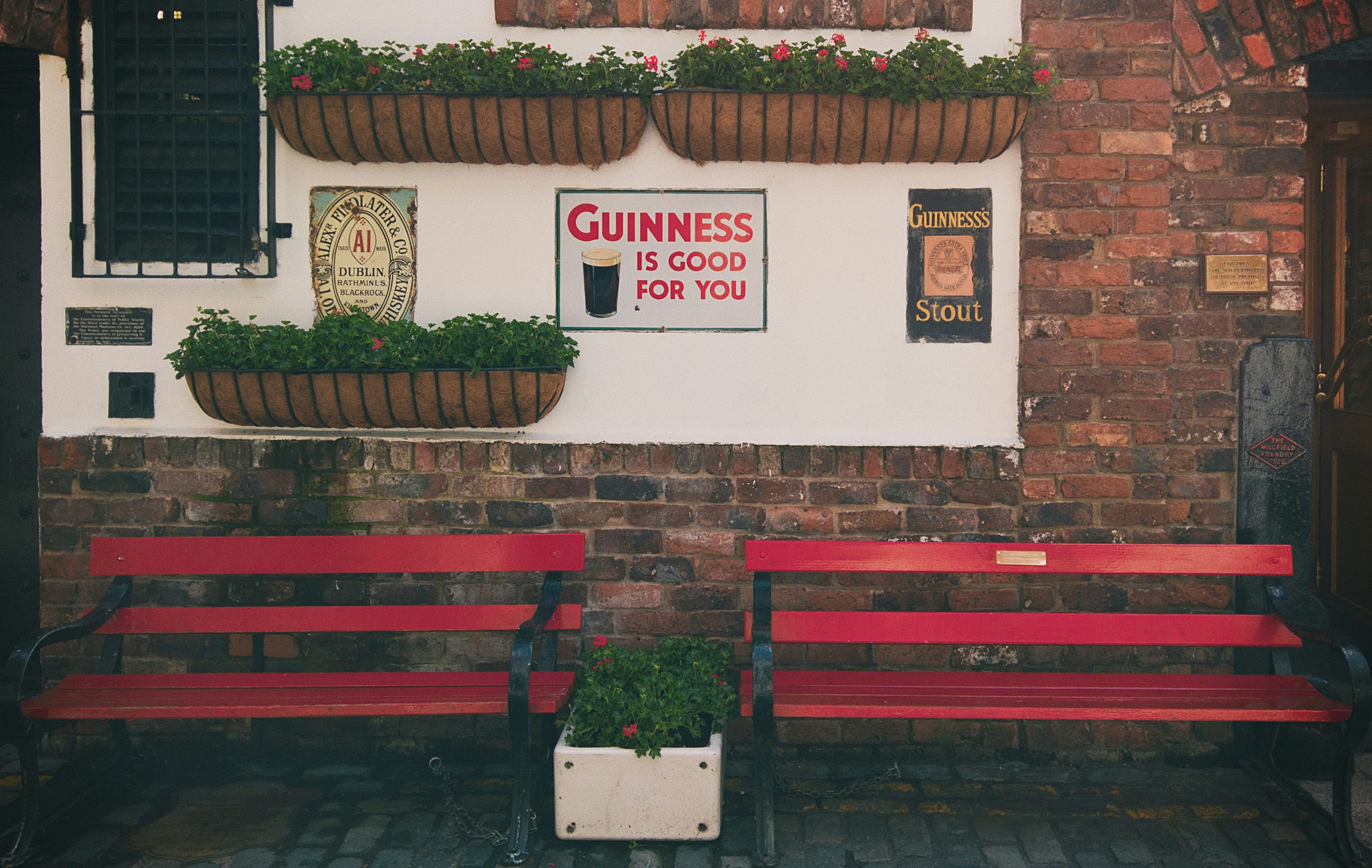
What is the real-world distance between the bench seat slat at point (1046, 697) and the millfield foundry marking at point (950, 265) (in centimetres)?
132

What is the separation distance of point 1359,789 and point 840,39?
336cm

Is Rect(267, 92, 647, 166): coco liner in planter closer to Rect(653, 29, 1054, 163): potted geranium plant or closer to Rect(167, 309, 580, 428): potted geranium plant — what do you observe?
Rect(653, 29, 1054, 163): potted geranium plant

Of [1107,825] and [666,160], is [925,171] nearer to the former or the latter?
[666,160]

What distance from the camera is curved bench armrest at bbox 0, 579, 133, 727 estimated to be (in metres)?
3.00

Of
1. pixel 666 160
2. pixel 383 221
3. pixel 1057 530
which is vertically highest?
pixel 666 160

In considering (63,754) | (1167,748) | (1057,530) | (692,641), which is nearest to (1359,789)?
(1167,748)

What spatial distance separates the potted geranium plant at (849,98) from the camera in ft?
11.3

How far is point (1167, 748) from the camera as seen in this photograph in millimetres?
3693

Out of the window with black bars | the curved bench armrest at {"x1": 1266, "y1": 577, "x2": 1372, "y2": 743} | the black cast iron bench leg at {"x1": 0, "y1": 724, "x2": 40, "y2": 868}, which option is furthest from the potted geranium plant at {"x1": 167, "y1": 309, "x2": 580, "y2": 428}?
the curved bench armrest at {"x1": 1266, "y1": 577, "x2": 1372, "y2": 743}

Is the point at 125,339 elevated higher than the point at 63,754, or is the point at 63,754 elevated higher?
the point at 125,339

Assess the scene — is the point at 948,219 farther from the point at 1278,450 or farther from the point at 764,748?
the point at 764,748

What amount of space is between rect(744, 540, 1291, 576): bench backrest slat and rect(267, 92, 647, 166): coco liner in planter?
1.66 m

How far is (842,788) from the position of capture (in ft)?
11.4

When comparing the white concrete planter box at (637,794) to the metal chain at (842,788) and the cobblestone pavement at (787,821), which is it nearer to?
the cobblestone pavement at (787,821)
